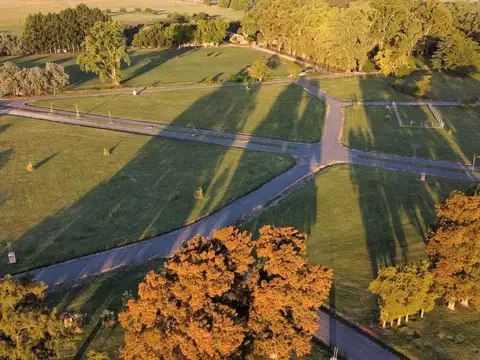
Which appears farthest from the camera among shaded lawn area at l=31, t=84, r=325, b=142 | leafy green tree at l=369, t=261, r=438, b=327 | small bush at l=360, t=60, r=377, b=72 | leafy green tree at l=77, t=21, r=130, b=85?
small bush at l=360, t=60, r=377, b=72

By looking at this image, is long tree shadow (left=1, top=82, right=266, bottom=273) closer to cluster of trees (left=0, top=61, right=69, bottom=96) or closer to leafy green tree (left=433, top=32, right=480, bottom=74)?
cluster of trees (left=0, top=61, right=69, bottom=96)

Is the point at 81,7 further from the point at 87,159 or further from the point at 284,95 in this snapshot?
the point at 87,159

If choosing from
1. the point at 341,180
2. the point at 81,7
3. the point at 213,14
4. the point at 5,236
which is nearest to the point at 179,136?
the point at 341,180

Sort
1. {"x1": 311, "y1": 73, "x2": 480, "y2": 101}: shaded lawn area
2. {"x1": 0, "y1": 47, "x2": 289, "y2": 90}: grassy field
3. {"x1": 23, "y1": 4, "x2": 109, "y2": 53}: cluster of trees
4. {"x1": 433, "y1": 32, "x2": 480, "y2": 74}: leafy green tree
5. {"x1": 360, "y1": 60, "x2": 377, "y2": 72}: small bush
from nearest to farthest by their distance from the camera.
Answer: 1. {"x1": 311, "y1": 73, "x2": 480, "y2": 101}: shaded lawn area
2. {"x1": 0, "y1": 47, "x2": 289, "y2": 90}: grassy field
3. {"x1": 433, "y1": 32, "x2": 480, "y2": 74}: leafy green tree
4. {"x1": 360, "y1": 60, "x2": 377, "y2": 72}: small bush
5. {"x1": 23, "y1": 4, "x2": 109, "y2": 53}: cluster of trees

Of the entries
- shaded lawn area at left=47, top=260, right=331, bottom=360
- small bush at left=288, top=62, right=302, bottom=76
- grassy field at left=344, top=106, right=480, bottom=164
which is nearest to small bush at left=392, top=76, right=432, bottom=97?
grassy field at left=344, top=106, right=480, bottom=164

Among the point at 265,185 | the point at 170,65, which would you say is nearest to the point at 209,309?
the point at 265,185

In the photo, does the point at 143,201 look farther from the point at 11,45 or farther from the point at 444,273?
the point at 11,45
